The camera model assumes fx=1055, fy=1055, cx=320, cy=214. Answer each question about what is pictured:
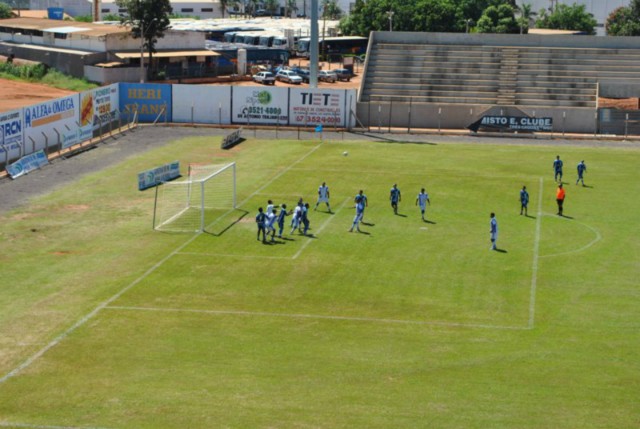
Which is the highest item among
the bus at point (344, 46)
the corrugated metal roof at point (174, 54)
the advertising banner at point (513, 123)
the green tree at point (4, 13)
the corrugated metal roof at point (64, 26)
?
the green tree at point (4, 13)

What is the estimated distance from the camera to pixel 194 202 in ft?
184

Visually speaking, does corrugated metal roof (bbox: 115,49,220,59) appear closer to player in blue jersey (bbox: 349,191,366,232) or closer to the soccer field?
the soccer field

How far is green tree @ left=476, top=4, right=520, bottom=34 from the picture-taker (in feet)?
490

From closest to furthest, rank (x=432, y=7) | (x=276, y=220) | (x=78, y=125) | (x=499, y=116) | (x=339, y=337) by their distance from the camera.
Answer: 1. (x=339, y=337)
2. (x=276, y=220)
3. (x=78, y=125)
4. (x=499, y=116)
5. (x=432, y=7)

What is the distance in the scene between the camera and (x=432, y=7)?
483 feet

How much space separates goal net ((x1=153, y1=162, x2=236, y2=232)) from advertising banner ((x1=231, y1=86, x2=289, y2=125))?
22621 millimetres

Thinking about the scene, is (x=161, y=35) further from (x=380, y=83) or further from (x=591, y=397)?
(x=591, y=397)

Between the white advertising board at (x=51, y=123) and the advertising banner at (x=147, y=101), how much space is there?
10976 millimetres

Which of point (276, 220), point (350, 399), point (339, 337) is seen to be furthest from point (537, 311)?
point (276, 220)

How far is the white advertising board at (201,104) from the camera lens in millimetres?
86938

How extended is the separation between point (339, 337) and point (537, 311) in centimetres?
795

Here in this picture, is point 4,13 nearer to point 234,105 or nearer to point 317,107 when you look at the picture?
point 234,105

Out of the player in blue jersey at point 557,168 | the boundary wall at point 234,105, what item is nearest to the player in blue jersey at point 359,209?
the player in blue jersey at point 557,168

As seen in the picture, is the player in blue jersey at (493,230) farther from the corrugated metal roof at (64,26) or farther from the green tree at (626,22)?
the green tree at (626,22)
